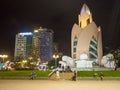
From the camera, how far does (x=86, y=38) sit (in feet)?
249

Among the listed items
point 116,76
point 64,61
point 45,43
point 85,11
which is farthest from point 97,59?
point 45,43

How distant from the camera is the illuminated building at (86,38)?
75.7m

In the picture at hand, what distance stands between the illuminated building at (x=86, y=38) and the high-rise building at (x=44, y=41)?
2204 inches

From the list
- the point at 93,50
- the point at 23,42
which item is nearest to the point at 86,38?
the point at 93,50

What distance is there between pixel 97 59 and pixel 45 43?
221 feet

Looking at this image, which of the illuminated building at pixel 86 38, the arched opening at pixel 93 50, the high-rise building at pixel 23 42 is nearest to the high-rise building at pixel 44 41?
the high-rise building at pixel 23 42

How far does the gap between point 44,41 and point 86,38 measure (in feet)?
227

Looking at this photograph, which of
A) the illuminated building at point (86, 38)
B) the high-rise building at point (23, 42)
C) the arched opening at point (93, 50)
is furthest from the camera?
the high-rise building at point (23, 42)

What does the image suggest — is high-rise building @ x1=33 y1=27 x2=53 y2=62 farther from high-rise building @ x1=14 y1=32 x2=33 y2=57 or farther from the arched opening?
the arched opening

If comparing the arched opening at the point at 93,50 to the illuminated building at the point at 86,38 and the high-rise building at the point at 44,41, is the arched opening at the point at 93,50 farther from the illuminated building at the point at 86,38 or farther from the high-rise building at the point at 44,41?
the high-rise building at the point at 44,41

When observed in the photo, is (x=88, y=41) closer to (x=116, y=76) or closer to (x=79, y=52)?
(x=79, y=52)

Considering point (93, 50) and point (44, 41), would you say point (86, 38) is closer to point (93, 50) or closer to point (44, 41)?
point (93, 50)

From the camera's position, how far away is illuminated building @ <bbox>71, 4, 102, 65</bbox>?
248 feet

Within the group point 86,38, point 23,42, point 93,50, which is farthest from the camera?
point 23,42
